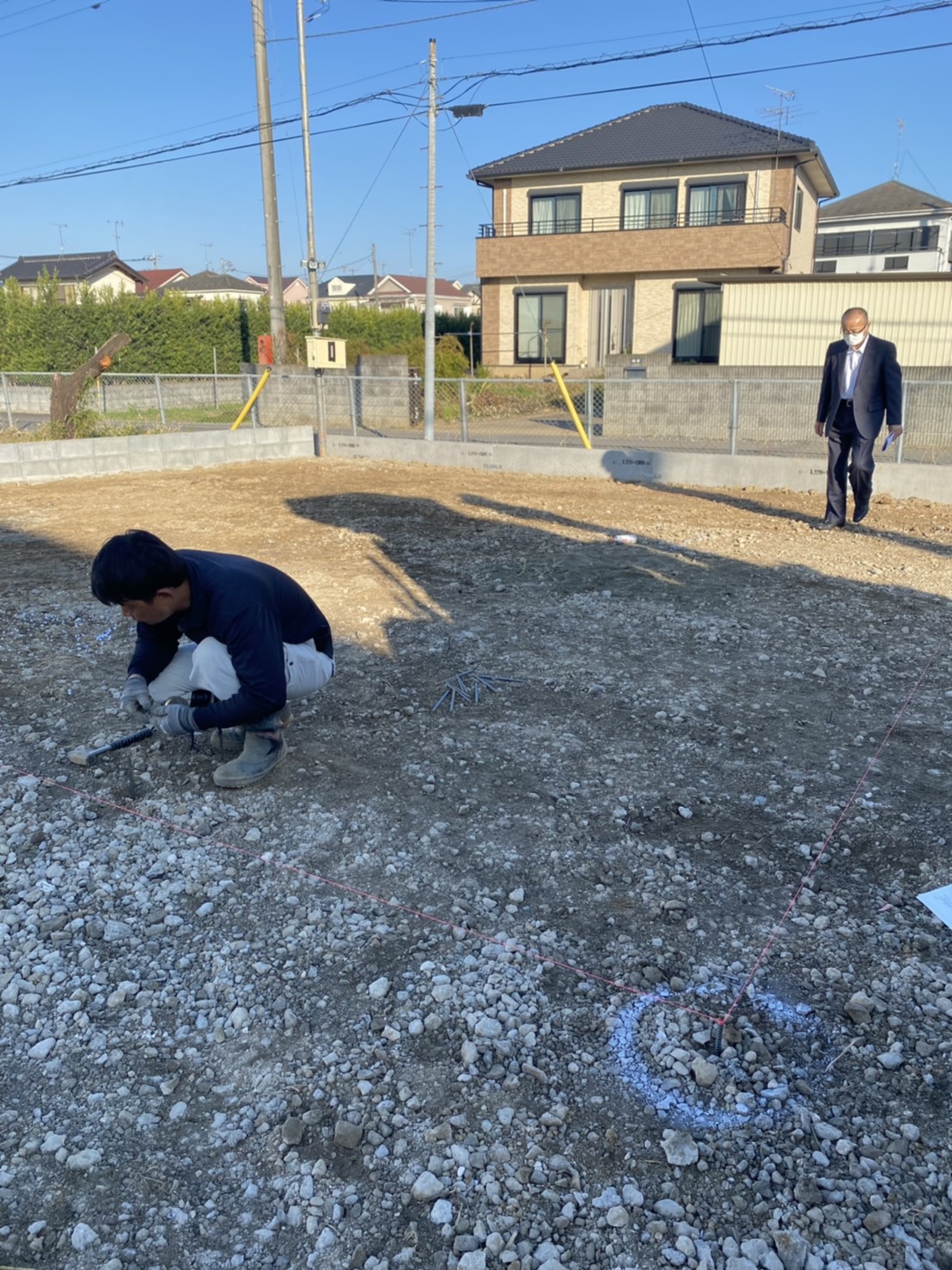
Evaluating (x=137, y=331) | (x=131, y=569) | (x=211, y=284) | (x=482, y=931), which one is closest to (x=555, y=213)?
(x=137, y=331)

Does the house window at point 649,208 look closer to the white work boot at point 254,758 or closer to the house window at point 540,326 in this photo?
the house window at point 540,326

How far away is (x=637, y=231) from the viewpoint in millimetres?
25281

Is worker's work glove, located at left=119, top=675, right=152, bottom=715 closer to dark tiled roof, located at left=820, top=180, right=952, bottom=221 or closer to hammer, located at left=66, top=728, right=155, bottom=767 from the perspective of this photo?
hammer, located at left=66, top=728, right=155, bottom=767

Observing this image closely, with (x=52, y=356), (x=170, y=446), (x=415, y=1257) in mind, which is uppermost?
(x=52, y=356)

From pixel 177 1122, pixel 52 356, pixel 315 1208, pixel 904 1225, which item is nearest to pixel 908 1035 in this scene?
pixel 904 1225

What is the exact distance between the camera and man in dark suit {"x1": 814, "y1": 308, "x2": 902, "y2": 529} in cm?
777

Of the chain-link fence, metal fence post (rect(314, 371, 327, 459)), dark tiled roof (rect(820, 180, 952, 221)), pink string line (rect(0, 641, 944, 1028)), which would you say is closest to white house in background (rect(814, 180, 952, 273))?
dark tiled roof (rect(820, 180, 952, 221))

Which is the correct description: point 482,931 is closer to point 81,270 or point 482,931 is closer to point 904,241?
point 904,241

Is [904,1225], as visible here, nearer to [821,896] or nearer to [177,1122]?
[821,896]

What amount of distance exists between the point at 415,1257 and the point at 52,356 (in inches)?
1151

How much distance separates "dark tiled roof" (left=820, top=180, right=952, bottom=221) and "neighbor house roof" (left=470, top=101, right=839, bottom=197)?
13.3m

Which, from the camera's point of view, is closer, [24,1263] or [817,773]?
[24,1263]

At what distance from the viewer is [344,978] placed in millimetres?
2729

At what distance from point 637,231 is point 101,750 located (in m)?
24.9
